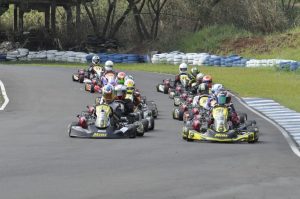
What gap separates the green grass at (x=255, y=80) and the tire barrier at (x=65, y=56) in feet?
5.11

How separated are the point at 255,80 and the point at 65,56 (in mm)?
15637

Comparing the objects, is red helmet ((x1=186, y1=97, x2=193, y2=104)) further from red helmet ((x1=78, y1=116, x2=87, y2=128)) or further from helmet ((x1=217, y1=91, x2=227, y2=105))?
red helmet ((x1=78, y1=116, x2=87, y2=128))

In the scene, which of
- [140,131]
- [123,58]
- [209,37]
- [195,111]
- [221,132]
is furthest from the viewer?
[209,37]

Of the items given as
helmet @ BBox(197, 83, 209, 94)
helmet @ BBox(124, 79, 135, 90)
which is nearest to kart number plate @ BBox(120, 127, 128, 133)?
helmet @ BBox(124, 79, 135, 90)

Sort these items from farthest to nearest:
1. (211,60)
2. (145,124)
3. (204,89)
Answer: (211,60) → (204,89) → (145,124)

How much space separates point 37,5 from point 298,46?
59.1 feet

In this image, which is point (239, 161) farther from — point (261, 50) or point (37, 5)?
point (37, 5)

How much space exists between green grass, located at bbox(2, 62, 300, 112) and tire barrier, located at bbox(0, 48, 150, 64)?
1.56 m

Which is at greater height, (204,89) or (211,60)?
(204,89)

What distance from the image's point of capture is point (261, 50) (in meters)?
49.2

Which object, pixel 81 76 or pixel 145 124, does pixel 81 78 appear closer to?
pixel 81 76

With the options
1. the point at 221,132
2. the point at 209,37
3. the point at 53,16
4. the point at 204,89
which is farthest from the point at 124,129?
the point at 53,16

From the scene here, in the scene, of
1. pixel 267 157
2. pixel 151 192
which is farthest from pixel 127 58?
pixel 151 192

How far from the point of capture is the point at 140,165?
1334cm
